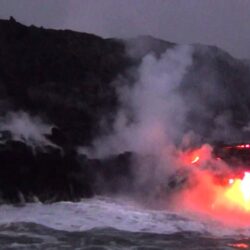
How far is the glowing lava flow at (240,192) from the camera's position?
2559 cm

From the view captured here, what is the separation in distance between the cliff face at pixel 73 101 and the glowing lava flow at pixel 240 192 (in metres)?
3.85

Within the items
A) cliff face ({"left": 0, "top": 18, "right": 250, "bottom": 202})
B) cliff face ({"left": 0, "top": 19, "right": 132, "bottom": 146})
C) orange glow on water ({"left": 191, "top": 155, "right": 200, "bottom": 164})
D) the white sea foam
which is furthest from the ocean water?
cliff face ({"left": 0, "top": 19, "right": 132, "bottom": 146})

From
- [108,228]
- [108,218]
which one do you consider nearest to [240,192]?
[108,218]

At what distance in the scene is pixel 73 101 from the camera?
3188cm

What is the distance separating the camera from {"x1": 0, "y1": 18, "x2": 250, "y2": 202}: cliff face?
86.6 feet

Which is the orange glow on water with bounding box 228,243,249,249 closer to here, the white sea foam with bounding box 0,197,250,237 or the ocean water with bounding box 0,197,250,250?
the ocean water with bounding box 0,197,250,250

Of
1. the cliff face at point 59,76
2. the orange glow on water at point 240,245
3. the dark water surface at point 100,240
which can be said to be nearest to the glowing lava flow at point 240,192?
the dark water surface at point 100,240

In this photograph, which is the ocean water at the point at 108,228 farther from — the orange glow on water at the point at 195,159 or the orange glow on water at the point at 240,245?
the orange glow on water at the point at 195,159

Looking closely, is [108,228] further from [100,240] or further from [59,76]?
[59,76]

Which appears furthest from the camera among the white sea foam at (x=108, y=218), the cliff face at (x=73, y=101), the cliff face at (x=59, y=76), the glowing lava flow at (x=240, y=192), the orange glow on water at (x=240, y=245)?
the cliff face at (x=59, y=76)

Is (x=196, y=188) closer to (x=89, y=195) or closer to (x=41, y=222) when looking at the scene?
(x=89, y=195)

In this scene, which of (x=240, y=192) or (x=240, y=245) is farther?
(x=240, y=192)

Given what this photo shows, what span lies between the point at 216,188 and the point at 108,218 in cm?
490

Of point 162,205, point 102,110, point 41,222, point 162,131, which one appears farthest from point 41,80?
point 41,222
